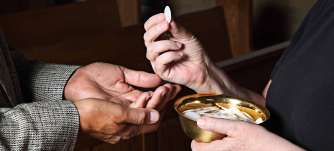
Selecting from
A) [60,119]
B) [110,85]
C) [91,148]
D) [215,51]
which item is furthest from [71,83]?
[215,51]

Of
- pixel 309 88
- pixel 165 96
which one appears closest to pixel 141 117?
pixel 165 96

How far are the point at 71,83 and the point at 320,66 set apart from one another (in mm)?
520

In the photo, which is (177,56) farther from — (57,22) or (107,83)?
(57,22)

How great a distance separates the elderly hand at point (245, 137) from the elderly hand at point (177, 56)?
0.92ft

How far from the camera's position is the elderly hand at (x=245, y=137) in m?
0.87

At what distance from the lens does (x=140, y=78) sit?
3.94 feet

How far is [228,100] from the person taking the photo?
1.02 meters

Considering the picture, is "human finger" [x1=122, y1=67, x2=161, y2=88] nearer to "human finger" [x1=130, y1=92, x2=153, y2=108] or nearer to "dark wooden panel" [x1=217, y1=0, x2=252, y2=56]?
"human finger" [x1=130, y1=92, x2=153, y2=108]

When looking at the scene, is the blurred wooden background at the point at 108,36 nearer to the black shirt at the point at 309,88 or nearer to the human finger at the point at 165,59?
the human finger at the point at 165,59

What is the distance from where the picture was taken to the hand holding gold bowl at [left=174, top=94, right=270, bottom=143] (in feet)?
2.96

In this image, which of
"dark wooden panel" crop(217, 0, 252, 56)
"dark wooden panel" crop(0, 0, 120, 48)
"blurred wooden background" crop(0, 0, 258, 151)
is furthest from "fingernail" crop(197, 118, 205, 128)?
"dark wooden panel" crop(217, 0, 252, 56)

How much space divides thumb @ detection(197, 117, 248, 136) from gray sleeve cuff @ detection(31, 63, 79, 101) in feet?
1.31

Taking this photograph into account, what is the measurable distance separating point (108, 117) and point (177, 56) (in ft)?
0.73

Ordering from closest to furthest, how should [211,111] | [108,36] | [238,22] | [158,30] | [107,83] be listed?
[211,111], [158,30], [107,83], [108,36], [238,22]
